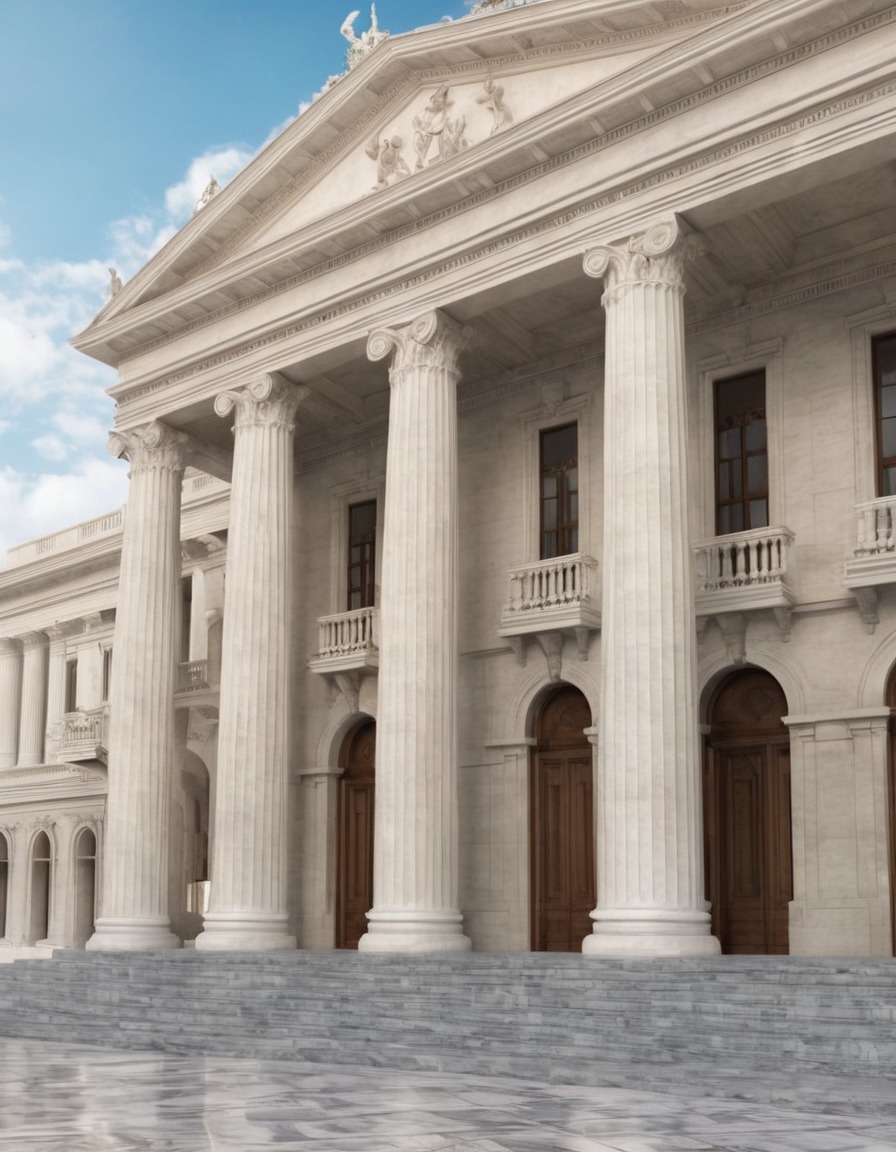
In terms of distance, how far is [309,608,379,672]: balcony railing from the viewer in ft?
85.6

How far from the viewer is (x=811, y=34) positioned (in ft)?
59.3

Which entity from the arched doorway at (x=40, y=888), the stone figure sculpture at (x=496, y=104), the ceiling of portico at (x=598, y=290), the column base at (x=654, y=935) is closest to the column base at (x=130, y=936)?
the ceiling of portico at (x=598, y=290)

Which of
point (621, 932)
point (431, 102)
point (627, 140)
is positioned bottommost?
point (621, 932)

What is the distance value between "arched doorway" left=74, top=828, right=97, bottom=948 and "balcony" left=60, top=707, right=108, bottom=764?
4.64 m

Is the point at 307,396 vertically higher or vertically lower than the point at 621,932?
higher

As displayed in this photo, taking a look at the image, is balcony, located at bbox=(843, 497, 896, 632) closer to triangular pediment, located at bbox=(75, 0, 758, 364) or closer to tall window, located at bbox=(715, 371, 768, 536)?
tall window, located at bbox=(715, 371, 768, 536)

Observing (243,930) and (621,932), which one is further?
(243,930)

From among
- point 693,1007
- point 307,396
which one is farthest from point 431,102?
point 693,1007

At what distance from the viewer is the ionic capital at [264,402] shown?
25.0 meters

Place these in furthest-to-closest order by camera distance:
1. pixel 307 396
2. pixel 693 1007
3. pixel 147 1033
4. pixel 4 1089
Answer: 1. pixel 307 396
2. pixel 147 1033
3. pixel 693 1007
4. pixel 4 1089

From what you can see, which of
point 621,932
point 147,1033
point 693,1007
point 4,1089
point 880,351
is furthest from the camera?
point 880,351

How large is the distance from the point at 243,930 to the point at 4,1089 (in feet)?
31.8

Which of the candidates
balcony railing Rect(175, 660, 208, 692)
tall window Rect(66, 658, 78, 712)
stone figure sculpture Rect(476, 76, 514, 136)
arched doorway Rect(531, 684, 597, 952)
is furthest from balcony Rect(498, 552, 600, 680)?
tall window Rect(66, 658, 78, 712)

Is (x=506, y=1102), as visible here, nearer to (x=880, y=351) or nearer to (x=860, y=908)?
(x=860, y=908)
